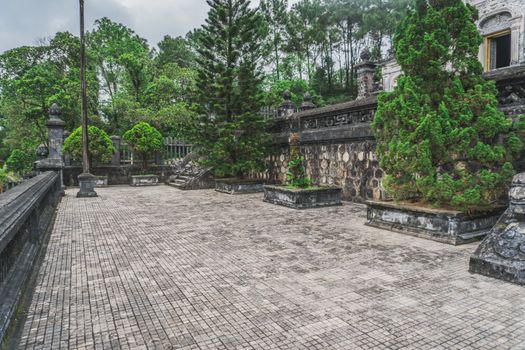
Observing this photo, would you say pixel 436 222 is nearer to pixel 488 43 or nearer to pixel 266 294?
pixel 266 294

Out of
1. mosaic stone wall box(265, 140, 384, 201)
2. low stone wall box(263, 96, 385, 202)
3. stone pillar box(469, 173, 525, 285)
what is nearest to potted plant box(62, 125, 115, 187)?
low stone wall box(263, 96, 385, 202)

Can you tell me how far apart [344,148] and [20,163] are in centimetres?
1911

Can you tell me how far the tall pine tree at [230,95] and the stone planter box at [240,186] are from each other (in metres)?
0.53

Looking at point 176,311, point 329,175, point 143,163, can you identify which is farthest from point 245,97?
point 176,311

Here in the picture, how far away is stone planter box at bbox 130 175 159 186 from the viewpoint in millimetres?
14484

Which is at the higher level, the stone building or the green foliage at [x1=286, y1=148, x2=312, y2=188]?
the stone building

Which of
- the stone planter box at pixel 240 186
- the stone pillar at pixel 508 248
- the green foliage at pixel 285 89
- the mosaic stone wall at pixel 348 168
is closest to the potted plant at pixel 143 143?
the stone planter box at pixel 240 186

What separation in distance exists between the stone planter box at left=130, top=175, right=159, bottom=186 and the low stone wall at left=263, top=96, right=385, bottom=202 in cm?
761

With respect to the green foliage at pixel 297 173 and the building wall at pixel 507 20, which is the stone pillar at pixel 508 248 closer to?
the green foliage at pixel 297 173

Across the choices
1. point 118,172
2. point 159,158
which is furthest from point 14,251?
point 159,158

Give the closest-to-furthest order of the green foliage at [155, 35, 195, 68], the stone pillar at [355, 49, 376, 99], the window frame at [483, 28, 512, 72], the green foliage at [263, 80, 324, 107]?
the window frame at [483, 28, 512, 72], the stone pillar at [355, 49, 376, 99], the green foliage at [263, 80, 324, 107], the green foliage at [155, 35, 195, 68]

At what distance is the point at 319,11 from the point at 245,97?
1961 cm

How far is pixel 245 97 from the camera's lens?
38.0 ft

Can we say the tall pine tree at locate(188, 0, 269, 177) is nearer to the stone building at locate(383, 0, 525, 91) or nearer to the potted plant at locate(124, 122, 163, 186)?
the potted plant at locate(124, 122, 163, 186)
